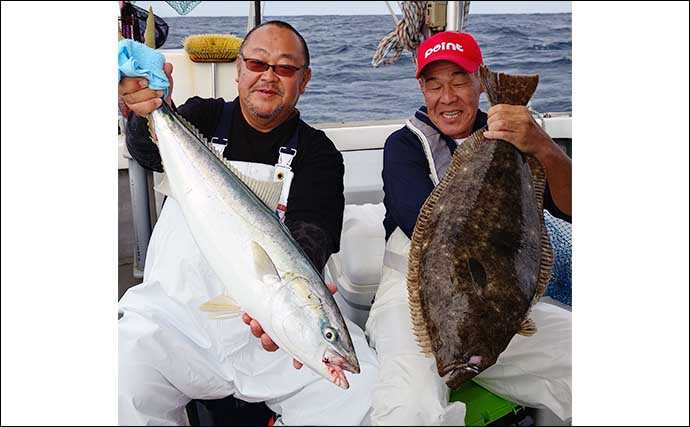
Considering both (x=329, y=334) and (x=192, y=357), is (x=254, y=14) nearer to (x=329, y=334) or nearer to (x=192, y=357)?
(x=192, y=357)

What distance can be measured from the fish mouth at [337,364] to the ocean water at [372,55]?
0.79 meters

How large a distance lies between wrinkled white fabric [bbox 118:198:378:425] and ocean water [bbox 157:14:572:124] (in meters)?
0.45

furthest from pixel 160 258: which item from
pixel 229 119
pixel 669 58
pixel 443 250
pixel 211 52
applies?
pixel 669 58

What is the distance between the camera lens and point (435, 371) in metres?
1.33

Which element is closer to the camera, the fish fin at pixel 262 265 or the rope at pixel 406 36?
the fish fin at pixel 262 265

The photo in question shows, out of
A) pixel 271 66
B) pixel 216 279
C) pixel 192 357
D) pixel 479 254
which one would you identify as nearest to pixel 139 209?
pixel 216 279

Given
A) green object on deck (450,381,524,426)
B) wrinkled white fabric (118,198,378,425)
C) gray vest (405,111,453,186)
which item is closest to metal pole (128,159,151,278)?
wrinkled white fabric (118,198,378,425)

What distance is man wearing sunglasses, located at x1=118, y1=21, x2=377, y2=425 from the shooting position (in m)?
1.30

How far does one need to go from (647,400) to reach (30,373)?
936 mm

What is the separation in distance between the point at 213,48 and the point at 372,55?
46cm

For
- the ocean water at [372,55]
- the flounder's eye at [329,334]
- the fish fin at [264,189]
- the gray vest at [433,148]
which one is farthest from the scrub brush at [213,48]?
the flounder's eye at [329,334]

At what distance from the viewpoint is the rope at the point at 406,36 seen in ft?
5.69

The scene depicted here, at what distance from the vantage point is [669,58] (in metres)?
1.00

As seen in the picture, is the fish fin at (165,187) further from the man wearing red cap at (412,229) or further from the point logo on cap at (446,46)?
the point logo on cap at (446,46)
